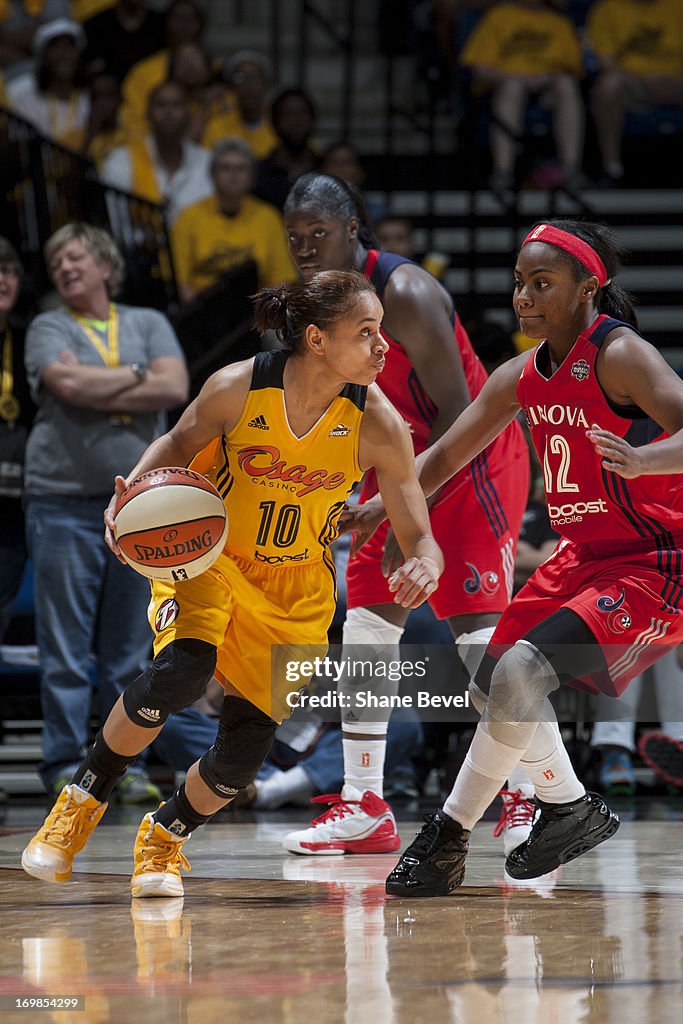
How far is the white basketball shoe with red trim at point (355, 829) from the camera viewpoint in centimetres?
420

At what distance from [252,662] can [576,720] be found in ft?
8.91

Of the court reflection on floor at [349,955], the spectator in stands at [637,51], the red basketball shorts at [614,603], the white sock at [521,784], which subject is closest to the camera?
the court reflection on floor at [349,955]

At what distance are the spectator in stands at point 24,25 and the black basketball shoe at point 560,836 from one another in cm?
773

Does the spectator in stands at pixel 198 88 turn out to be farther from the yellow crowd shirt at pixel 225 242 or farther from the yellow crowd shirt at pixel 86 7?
the yellow crowd shirt at pixel 86 7

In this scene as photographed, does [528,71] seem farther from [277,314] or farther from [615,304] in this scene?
[277,314]

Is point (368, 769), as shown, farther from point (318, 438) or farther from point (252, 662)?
point (318, 438)

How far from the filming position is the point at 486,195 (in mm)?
10164

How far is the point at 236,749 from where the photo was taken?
11.1 feet

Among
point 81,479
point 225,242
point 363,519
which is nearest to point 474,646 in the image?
point 363,519

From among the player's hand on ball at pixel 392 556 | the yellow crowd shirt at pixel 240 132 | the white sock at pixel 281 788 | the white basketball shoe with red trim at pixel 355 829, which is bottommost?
the white sock at pixel 281 788

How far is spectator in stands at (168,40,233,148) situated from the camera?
8953 mm

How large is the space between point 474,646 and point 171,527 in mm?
1191

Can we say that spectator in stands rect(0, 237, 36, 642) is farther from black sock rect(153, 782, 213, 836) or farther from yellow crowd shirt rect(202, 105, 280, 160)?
yellow crowd shirt rect(202, 105, 280, 160)

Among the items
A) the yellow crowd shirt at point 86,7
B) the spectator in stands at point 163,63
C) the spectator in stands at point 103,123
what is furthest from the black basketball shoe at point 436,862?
the yellow crowd shirt at point 86,7
